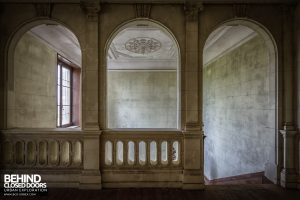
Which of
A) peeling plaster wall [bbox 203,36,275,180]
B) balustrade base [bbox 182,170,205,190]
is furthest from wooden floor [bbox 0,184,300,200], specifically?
peeling plaster wall [bbox 203,36,275,180]

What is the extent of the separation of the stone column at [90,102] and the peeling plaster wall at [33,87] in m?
1.47

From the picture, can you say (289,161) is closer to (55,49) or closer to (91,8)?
(91,8)

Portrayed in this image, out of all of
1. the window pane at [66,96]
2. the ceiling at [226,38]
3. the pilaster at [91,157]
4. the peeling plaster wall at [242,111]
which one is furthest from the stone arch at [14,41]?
the window pane at [66,96]

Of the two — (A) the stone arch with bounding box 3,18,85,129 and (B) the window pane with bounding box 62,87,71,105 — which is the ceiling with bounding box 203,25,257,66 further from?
(B) the window pane with bounding box 62,87,71,105

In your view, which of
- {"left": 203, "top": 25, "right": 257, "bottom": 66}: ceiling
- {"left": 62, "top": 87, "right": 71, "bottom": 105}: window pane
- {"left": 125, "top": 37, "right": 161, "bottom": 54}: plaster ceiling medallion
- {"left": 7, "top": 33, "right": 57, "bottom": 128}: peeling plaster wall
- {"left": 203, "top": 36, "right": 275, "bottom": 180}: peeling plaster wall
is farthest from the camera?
{"left": 62, "top": 87, "right": 71, "bottom": 105}: window pane

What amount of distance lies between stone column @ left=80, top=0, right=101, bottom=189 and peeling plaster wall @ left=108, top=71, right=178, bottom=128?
713 cm

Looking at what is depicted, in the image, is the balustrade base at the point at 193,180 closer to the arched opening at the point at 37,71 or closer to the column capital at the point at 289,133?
the column capital at the point at 289,133

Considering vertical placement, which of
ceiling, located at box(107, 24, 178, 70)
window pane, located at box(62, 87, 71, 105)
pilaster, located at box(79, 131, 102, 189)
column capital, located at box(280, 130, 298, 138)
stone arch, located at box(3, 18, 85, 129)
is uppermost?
ceiling, located at box(107, 24, 178, 70)

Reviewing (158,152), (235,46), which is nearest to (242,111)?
(235,46)

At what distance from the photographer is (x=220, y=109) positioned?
7934 millimetres

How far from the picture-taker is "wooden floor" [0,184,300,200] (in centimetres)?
359

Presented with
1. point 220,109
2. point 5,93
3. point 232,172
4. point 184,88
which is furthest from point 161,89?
point 5,93

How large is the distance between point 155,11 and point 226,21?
1.29 m

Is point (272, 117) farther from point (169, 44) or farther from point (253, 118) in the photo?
point (169, 44)
